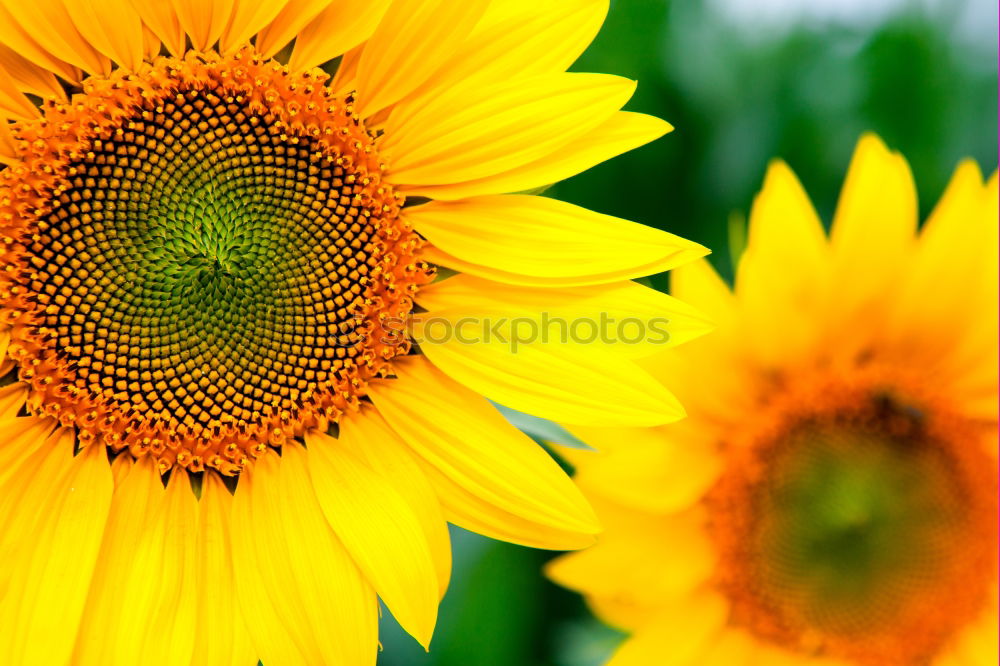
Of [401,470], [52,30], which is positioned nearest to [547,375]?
[401,470]

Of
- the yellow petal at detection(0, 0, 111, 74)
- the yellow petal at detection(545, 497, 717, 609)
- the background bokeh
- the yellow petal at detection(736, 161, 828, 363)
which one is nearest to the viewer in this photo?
the yellow petal at detection(0, 0, 111, 74)

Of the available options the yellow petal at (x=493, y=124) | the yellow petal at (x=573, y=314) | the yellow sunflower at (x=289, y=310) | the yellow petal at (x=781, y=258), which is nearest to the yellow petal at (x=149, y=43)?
the yellow sunflower at (x=289, y=310)

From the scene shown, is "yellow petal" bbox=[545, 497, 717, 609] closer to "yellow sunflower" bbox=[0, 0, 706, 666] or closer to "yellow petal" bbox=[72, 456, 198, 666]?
"yellow sunflower" bbox=[0, 0, 706, 666]

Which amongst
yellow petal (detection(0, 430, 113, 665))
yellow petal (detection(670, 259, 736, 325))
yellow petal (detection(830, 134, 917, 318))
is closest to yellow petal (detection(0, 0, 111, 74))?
yellow petal (detection(0, 430, 113, 665))

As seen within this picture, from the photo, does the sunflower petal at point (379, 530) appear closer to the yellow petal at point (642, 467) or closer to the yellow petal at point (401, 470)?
the yellow petal at point (401, 470)

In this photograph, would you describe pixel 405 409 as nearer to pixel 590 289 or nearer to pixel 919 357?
pixel 590 289

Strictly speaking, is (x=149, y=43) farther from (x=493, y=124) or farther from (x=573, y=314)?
(x=573, y=314)

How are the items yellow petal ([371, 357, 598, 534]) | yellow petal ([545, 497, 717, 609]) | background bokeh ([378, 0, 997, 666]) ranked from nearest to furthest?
yellow petal ([371, 357, 598, 534]) < yellow petal ([545, 497, 717, 609]) < background bokeh ([378, 0, 997, 666])
